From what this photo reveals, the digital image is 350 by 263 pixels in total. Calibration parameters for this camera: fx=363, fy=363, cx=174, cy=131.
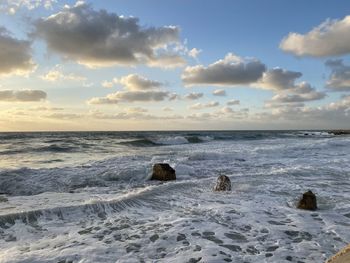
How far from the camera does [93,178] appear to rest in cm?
1297

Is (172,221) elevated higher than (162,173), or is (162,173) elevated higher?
(162,173)

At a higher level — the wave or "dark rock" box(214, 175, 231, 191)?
"dark rock" box(214, 175, 231, 191)

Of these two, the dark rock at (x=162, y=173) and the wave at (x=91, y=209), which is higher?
the dark rock at (x=162, y=173)

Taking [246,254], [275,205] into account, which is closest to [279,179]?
[275,205]

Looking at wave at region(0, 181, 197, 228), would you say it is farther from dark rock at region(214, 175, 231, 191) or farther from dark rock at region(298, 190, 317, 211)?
dark rock at region(298, 190, 317, 211)

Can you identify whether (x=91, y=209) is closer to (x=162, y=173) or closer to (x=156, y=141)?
(x=162, y=173)

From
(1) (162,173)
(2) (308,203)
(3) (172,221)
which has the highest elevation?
(1) (162,173)

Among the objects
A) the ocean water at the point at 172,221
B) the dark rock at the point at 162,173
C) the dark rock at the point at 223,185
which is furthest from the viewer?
the dark rock at the point at 162,173

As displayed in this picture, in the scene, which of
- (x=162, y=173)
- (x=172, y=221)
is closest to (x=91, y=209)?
(x=172, y=221)

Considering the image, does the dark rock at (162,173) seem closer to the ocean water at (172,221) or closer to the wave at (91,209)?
the ocean water at (172,221)

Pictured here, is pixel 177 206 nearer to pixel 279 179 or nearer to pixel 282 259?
pixel 282 259

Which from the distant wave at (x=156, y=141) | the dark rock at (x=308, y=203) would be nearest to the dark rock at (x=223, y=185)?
the dark rock at (x=308, y=203)

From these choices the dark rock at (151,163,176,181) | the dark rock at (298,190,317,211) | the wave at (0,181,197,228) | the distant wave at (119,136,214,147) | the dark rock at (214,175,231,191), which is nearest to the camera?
the wave at (0,181,197,228)

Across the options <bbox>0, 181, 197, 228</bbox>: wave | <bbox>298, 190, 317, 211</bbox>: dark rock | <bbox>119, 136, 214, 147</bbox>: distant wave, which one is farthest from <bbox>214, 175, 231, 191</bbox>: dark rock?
<bbox>119, 136, 214, 147</bbox>: distant wave
